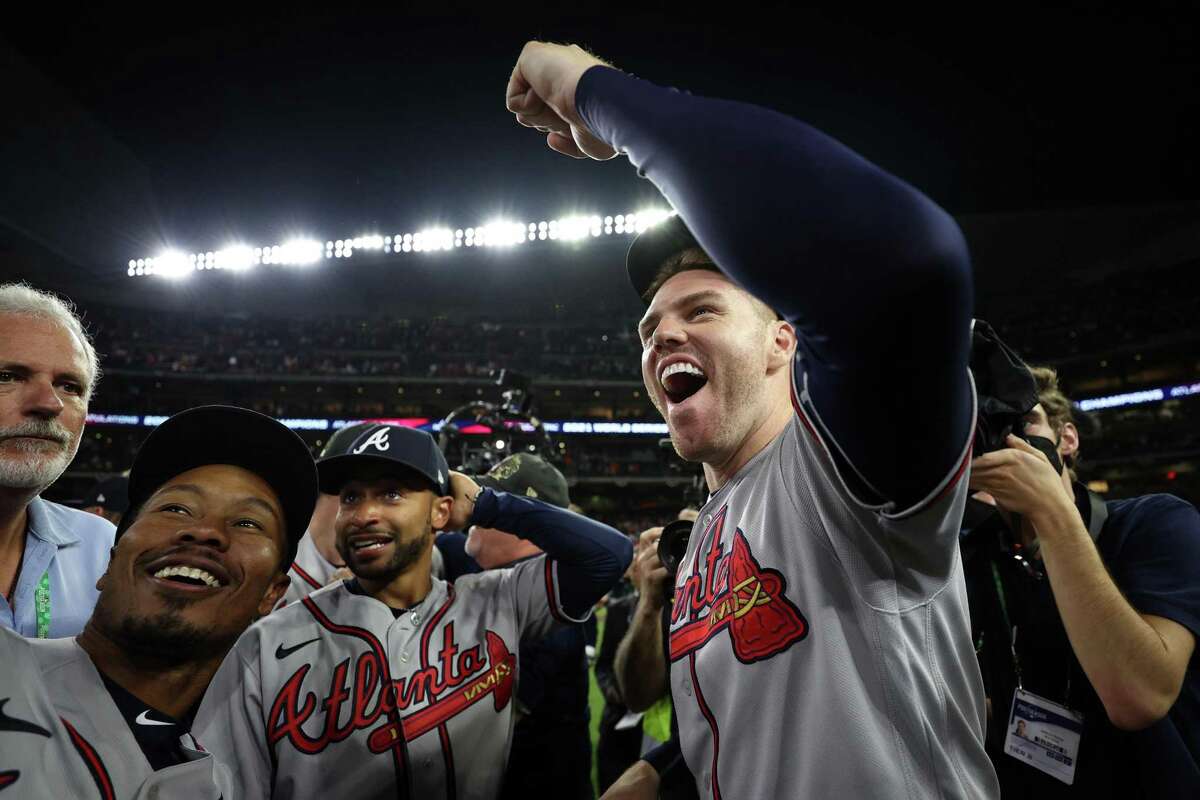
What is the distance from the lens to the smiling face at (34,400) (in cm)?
205

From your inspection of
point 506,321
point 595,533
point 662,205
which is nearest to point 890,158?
point 662,205

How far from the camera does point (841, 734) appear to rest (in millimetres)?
975

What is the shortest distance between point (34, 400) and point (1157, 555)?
3598mm

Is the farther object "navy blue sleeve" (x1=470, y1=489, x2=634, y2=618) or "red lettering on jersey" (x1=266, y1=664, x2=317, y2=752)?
"navy blue sleeve" (x1=470, y1=489, x2=634, y2=618)

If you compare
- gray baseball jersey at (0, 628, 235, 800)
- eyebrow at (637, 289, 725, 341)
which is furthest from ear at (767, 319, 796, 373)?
gray baseball jersey at (0, 628, 235, 800)

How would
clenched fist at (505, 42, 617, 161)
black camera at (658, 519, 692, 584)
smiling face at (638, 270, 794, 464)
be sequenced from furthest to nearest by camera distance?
black camera at (658, 519, 692, 584)
smiling face at (638, 270, 794, 464)
clenched fist at (505, 42, 617, 161)

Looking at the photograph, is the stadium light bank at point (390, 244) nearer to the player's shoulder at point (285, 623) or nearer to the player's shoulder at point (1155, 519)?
the player's shoulder at point (285, 623)

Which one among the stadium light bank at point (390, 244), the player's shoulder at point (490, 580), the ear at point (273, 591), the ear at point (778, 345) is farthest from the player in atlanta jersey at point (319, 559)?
the stadium light bank at point (390, 244)

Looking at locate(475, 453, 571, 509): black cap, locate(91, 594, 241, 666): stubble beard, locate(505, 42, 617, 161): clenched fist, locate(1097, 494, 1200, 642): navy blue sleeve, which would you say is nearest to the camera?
locate(505, 42, 617, 161): clenched fist

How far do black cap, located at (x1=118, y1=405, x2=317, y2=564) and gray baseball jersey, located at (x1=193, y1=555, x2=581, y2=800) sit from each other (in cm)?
57

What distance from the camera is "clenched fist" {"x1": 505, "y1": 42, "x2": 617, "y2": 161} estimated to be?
90cm

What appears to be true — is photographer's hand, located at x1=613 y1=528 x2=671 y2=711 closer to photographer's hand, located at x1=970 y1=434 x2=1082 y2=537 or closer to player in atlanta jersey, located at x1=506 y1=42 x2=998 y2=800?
player in atlanta jersey, located at x1=506 y1=42 x2=998 y2=800

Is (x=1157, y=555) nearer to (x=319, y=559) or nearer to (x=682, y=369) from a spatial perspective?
(x=682, y=369)

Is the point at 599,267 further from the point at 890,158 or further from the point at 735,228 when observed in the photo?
the point at 735,228
